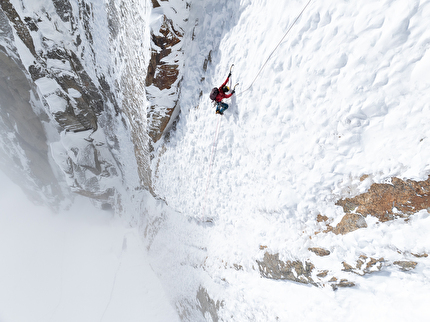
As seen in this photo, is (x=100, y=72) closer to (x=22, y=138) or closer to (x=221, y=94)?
(x=221, y=94)

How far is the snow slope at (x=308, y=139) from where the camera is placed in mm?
2785

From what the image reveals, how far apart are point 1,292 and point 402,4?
3339cm

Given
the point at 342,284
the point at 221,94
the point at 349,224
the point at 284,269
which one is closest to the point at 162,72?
the point at 221,94

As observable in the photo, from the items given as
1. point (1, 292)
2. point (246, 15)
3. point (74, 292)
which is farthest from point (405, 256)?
point (1, 292)

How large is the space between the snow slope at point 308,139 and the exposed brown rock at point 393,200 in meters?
0.11

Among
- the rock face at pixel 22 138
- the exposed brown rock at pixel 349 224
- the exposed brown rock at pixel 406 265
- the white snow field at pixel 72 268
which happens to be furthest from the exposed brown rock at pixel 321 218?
the rock face at pixel 22 138

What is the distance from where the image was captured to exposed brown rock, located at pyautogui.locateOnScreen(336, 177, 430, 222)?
109 inches

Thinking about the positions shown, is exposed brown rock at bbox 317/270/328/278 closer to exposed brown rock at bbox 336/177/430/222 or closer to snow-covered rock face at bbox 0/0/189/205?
exposed brown rock at bbox 336/177/430/222

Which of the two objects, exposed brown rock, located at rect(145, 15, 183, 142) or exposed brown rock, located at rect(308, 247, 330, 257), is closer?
exposed brown rock, located at rect(308, 247, 330, 257)

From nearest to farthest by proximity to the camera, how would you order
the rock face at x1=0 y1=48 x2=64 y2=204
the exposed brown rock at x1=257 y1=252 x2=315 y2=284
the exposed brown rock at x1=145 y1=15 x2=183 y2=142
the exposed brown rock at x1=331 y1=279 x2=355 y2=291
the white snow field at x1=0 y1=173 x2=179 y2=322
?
1. the exposed brown rock at x1=331 y1=279 x2=355 y2=291
2. the exposed brown rock at x1=257 y1=252 x2=315 y2=284
3. the exposed brown rock at x1=145 y1=15 x2=183 y2=142
4. the rock face at x1=0 y1=48 x2=64 y2=204
5. the white snow field at x1=0 y1=173 x2=179 y2=322

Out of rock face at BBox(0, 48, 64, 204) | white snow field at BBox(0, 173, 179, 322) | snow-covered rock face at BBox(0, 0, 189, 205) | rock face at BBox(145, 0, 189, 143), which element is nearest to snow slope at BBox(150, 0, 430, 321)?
rock face at BBox(145, 0, 189, 143)

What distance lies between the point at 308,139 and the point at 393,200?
1.62 meters

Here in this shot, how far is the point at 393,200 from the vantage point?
2998mm

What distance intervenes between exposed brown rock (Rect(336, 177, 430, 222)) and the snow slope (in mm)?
111
